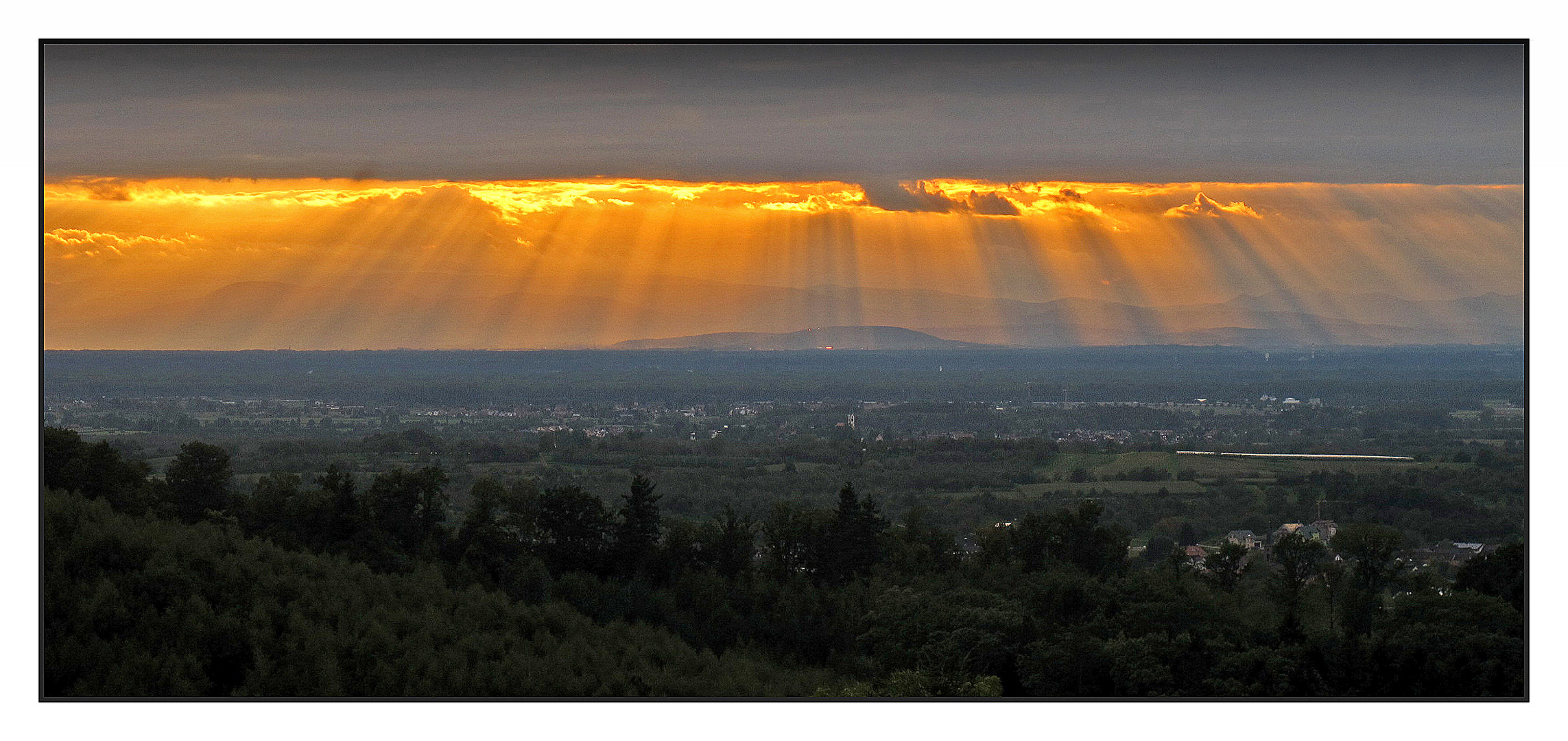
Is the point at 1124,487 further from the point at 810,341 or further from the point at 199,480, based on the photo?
the point at 199,480

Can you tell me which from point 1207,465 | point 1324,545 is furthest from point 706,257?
point 1207,465

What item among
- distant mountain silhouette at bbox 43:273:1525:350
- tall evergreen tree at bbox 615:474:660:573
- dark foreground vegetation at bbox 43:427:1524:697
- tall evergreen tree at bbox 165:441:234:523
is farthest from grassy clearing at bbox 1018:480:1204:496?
tall evergreen tree at bbox 165:441:234:523

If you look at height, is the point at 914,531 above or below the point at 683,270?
below

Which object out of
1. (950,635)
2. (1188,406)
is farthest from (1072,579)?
(1188,406)

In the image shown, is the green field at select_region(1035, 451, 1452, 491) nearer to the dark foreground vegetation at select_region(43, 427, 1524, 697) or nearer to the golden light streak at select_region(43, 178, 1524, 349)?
the golden light streak at select_region(43, 178, 1524, 349)

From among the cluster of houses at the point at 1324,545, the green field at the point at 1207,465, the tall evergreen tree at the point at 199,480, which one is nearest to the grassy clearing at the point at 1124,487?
the green field at the point at 1207,465

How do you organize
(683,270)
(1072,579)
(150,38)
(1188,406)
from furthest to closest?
(1188,406)
(683,270)
(1072,579)
(150,38)

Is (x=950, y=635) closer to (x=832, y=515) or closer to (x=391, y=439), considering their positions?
(x=832, y=515)
